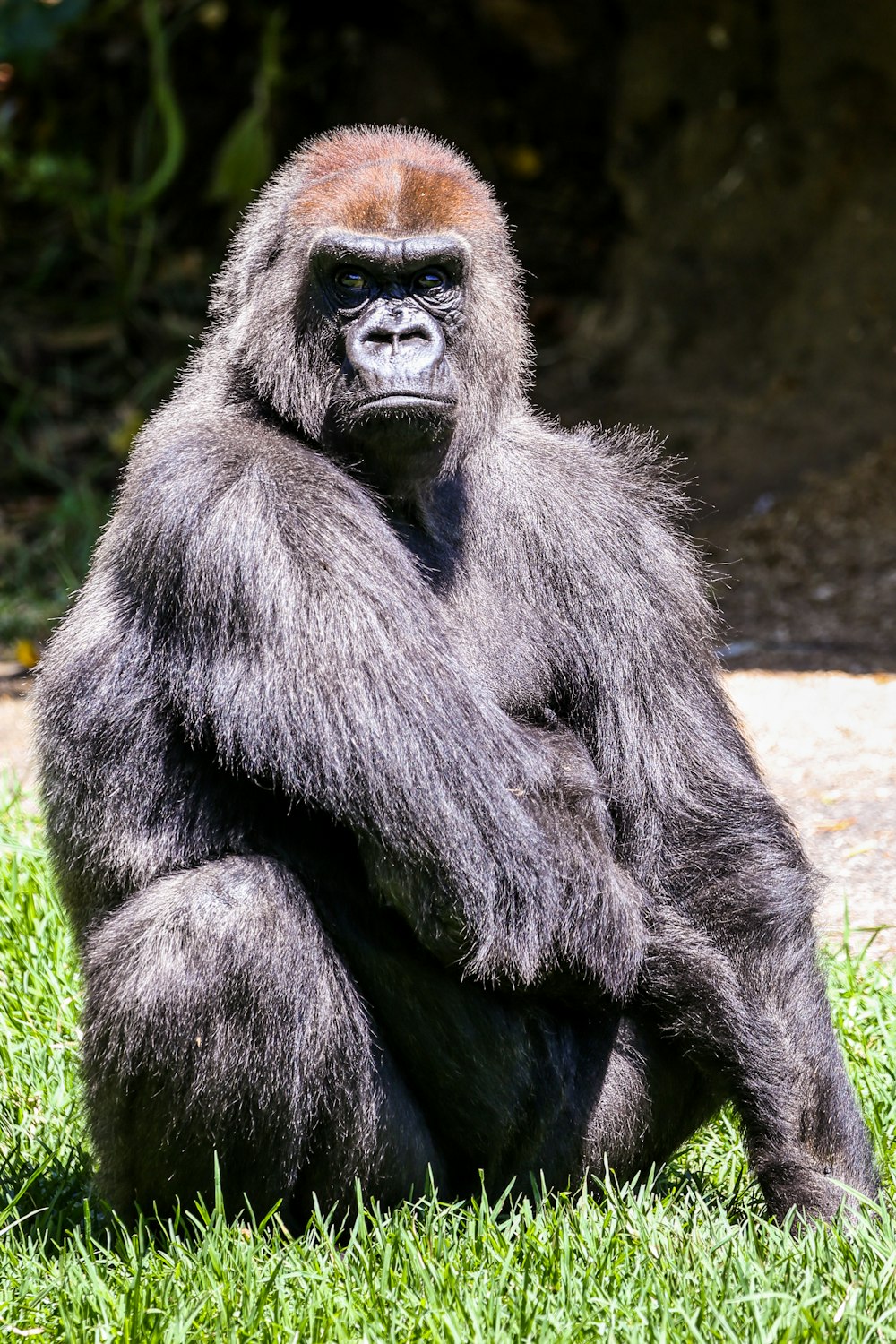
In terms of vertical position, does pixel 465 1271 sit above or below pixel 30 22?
below

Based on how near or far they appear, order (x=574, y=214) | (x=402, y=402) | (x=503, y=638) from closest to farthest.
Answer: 1. (x=402, y=402)
2. (x=503, y=638)
3. (x=574, y=214)

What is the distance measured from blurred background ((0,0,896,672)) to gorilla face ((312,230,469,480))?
5991mm

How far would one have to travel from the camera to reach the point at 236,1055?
3184 mm

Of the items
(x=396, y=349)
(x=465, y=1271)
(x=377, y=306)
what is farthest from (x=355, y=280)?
(x=465, y=1271)

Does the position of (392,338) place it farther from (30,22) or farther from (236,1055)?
(30,22)

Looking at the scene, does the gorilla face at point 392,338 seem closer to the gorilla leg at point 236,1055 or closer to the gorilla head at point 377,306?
the gorilla head at point 377,306

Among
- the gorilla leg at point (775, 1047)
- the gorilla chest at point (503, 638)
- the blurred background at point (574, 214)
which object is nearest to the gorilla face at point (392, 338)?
the gorilla chest at point (503, 638)

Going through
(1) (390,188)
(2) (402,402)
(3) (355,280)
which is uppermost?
(1) (390,188)

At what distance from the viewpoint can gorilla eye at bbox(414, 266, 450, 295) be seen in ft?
11.9

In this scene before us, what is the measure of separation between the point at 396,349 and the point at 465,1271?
6.27ft

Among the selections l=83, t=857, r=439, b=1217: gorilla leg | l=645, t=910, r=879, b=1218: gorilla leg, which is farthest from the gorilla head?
l=645, t=910, r=879, b=1218: gorilla leg

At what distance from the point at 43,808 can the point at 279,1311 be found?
131cm

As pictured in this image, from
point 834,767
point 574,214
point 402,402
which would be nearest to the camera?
point 402,402

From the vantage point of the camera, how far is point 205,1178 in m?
3.33
